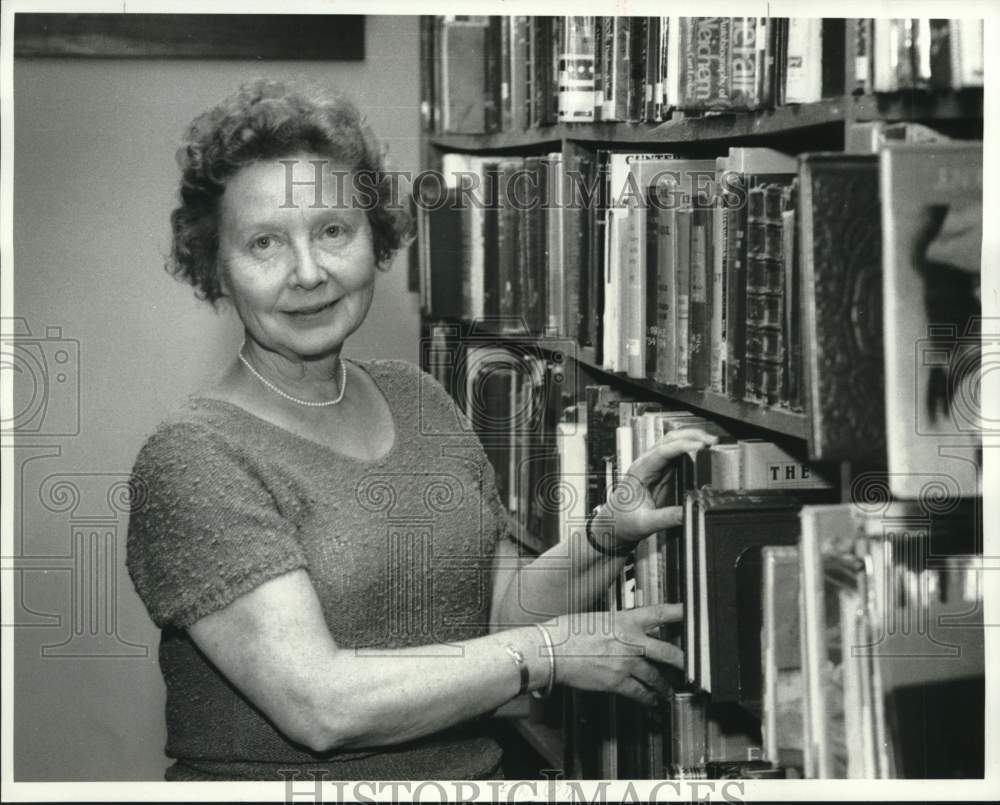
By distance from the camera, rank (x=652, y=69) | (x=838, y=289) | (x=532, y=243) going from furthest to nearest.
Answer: (x=532, y=243) → (x=652, y=69) → (x=838, y=289)

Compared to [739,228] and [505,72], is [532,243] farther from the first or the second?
[739,228]

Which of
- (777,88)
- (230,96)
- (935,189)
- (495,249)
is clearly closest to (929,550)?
(935,189)

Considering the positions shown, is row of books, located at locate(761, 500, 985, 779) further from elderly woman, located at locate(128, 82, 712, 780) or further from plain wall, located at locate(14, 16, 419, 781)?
plain wall, located at locate(14, 16, 419, 781)

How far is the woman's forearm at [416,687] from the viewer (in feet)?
4.59

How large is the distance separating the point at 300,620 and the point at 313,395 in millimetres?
301

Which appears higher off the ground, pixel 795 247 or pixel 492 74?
pixel 492 74

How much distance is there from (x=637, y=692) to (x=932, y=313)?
60 cm

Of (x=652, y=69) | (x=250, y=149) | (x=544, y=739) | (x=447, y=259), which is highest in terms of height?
(x=652, y=69)

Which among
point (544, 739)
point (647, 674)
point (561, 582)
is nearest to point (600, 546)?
point (561, 582)

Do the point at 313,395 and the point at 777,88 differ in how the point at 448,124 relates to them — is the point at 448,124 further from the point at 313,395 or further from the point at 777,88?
the point at 777,88

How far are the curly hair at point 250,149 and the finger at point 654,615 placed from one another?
55cm

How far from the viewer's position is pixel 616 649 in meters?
1.55

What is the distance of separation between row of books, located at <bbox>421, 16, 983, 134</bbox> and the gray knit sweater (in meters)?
0.43

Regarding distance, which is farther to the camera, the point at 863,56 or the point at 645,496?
the point at 645,496
